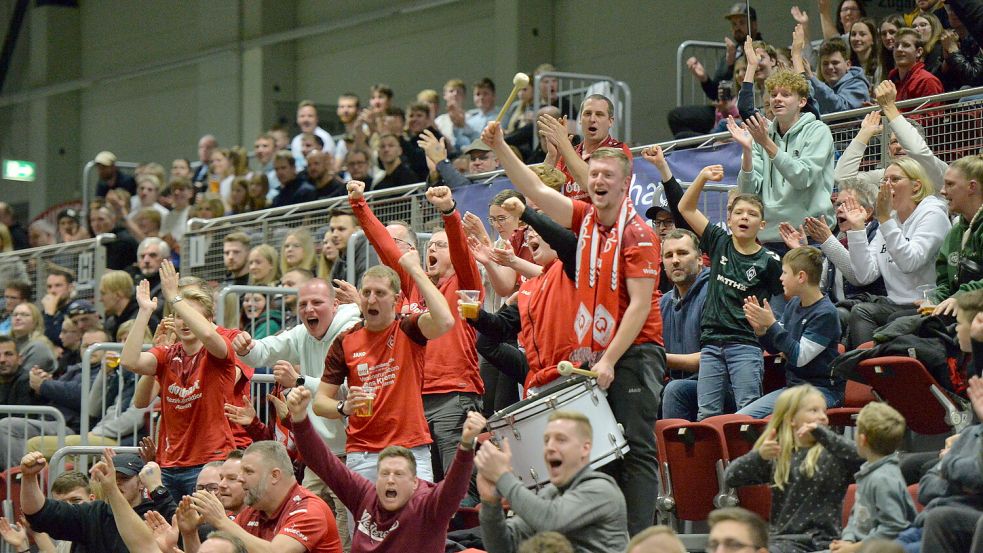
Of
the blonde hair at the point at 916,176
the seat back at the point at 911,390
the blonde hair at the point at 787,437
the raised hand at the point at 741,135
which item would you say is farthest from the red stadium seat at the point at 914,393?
the raised hand at the point at 741,135

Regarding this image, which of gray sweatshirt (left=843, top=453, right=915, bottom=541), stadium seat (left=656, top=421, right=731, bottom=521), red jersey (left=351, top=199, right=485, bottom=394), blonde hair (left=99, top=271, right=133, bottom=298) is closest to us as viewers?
gray sweatshirt (left=843, top=453, right=915, bottom=541)

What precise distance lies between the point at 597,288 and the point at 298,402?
1.48 m

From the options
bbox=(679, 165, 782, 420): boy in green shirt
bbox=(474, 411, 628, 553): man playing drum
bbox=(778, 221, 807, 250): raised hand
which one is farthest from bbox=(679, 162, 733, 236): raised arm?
bbox=(474, 411, 628, 553): man playing drum

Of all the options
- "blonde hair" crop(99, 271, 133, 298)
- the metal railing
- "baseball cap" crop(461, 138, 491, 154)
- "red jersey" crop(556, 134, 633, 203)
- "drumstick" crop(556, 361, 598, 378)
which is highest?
the metal railing

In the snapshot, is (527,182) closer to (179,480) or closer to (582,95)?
(179,480)

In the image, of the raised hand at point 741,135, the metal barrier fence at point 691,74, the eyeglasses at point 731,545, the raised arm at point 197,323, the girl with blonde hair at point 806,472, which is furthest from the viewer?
the metal barrier fence at point 691,74

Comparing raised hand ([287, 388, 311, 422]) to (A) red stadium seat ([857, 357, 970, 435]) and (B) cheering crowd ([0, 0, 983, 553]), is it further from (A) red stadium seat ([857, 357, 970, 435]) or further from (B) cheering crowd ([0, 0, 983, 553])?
(A) red stadium seat ([857, 357, 970, 435])

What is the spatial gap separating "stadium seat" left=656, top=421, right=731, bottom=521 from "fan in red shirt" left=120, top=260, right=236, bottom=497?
8.18 ft

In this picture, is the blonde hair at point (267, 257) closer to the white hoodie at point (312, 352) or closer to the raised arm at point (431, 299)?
the white hoodie at point (312, 352)

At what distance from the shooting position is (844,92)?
9.96m

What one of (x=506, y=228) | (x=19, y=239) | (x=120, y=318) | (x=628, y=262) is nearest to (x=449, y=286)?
→ (x=506, y=228)

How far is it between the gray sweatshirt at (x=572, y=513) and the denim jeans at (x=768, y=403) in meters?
1.75

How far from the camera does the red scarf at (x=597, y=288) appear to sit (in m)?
6.25

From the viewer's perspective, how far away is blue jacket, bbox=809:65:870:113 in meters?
9.79
